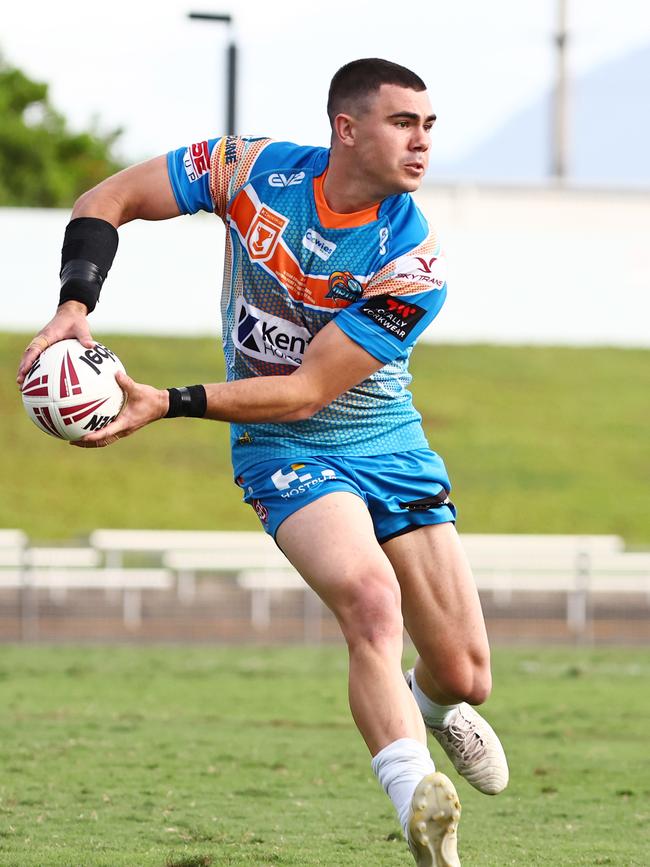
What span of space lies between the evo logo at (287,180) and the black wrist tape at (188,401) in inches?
40.2

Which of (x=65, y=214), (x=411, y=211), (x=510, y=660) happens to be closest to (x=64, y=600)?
(x=510, y=660)

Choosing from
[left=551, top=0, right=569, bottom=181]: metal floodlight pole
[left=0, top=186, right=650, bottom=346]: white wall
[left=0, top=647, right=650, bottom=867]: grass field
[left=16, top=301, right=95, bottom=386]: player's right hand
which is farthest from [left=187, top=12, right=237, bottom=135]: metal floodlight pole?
[left=16, top=301, right=95, bottom=386]: player's right hand

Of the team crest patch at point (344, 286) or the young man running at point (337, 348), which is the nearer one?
the young man running at point (337, 348)

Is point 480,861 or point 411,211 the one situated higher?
point 411,211

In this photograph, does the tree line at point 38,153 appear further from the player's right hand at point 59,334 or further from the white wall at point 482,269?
the player's right hand at point 59,334

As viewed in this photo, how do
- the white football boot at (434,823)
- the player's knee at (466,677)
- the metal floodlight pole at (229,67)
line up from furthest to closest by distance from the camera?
1. the metal floodlight pole at (229,67)
2. the player's knee at (466,677)
3. the white football boot at (434,823)

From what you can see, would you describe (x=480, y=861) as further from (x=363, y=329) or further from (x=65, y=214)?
(x=65, y=214)

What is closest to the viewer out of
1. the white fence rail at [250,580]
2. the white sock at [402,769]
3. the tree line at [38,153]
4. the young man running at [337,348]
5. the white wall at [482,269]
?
the white sock at [402,769]

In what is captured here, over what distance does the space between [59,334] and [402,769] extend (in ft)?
6.14

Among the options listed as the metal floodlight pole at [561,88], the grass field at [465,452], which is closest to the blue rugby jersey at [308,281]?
the grass field at [465,452]

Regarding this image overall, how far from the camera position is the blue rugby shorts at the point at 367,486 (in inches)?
210

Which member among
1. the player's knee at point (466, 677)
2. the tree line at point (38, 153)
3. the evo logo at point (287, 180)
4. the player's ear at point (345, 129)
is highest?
the tree line at point (38, 153)

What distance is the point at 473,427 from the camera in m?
31.8

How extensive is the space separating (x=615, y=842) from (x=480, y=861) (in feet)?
2.56
